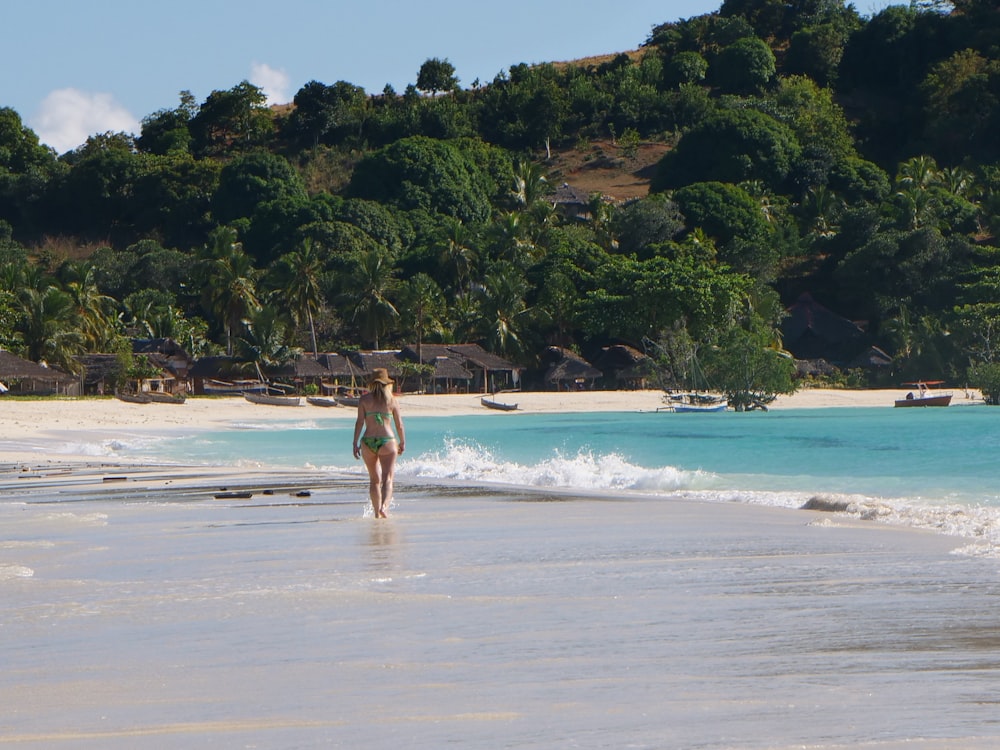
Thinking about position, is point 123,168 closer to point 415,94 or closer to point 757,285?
point 415,94

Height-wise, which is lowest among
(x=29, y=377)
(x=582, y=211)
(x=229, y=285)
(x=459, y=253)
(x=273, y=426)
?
(x=273, y=426)

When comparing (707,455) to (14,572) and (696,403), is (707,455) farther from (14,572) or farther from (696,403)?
(696,403)

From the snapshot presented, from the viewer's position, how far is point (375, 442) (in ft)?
32.6

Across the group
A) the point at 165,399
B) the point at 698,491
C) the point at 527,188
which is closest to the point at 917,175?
the point at 527,188

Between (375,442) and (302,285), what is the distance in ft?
161

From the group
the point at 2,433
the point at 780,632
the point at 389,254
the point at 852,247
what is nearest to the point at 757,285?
the point at 852,247

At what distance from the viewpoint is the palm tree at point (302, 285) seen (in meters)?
58.1

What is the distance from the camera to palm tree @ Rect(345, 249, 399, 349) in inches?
2325

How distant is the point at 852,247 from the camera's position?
211 ft

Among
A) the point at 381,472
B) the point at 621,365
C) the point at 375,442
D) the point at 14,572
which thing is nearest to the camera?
the point at 14,572

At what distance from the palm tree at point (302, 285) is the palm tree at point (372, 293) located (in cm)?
194

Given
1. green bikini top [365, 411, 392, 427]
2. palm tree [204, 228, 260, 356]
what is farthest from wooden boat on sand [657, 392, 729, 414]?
green bikini top [365, 411, 392, 427]

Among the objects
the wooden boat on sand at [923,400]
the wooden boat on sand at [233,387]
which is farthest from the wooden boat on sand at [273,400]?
the wooden boat on sand at [923,400]

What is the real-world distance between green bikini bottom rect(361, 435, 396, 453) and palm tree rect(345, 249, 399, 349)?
1946 inches
